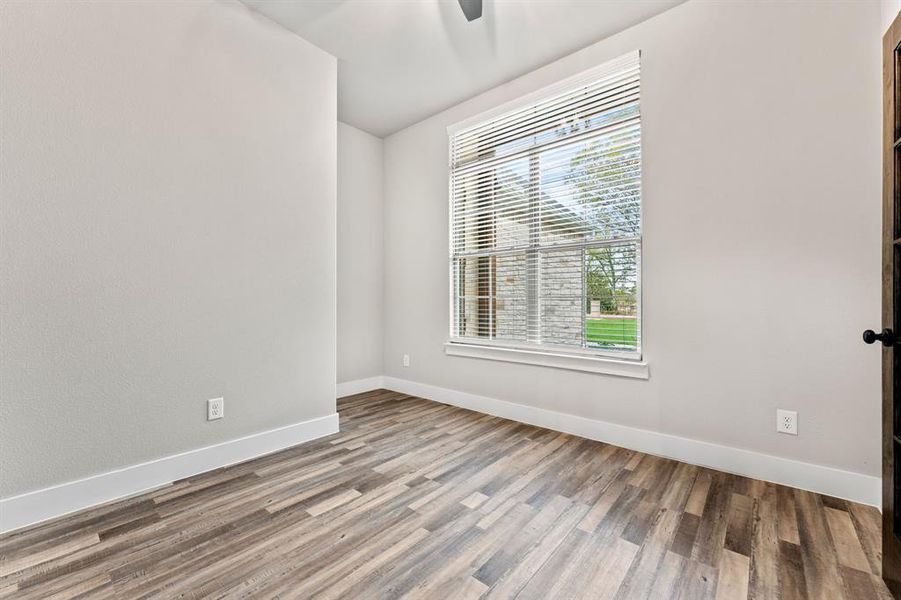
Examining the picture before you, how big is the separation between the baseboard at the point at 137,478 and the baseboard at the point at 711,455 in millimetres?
1712

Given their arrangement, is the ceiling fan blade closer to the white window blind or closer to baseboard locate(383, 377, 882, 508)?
the white window blind

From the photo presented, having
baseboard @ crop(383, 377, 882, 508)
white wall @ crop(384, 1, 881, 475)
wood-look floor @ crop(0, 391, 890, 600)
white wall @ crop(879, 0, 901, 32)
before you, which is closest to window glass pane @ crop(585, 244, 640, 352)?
white wall @ crop(384, 1, 881, 475)

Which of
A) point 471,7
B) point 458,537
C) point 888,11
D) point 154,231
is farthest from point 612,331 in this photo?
point 154,231

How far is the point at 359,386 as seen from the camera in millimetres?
4281

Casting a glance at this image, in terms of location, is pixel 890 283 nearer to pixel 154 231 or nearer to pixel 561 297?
pixel 561 297

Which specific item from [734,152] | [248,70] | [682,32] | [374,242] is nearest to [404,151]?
[374,242]

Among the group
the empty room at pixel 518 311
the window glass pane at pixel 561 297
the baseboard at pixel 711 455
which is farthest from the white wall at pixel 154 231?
the window glass pane at pixel 561 297

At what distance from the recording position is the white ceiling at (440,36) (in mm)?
2537

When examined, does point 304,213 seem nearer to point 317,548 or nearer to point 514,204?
point 514,204

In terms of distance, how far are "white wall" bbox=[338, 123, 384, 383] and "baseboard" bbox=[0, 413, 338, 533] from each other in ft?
4.62

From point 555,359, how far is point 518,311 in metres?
0.56

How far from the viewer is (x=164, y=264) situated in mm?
2244

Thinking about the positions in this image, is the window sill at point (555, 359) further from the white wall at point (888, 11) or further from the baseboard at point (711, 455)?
the white wall at point (888, 11)

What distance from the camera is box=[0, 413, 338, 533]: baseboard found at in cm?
181
